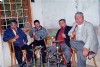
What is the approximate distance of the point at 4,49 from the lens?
6863mm

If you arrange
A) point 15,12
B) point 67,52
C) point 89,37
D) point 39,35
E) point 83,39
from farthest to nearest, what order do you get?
point 15,12, point 39,35, point 67,52, point 83,39, point 89,37

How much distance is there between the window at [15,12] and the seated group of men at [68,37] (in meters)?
0.56

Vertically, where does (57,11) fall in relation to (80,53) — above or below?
above

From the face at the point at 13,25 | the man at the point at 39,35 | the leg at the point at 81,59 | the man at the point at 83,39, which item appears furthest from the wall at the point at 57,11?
the leg at the point at 81,59

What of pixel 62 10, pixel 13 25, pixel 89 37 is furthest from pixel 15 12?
pixel 89 37

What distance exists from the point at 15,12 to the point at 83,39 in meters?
2.52

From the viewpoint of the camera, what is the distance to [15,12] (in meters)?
7.25

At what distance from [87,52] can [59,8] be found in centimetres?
242

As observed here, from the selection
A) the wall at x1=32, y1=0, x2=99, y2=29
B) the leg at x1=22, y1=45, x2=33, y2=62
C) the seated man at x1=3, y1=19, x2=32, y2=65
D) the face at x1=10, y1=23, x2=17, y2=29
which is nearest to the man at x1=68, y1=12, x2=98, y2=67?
the wall at x1=32, y1=0, x2=99, y2=29

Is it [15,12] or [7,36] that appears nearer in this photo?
[7,36]

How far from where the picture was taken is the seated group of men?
5.27 meters

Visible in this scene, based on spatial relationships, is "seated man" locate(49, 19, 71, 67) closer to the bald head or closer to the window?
the bald head

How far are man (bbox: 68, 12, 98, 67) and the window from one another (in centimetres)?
207

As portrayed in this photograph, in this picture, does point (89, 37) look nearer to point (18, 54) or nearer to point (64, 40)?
point (64, 40)
